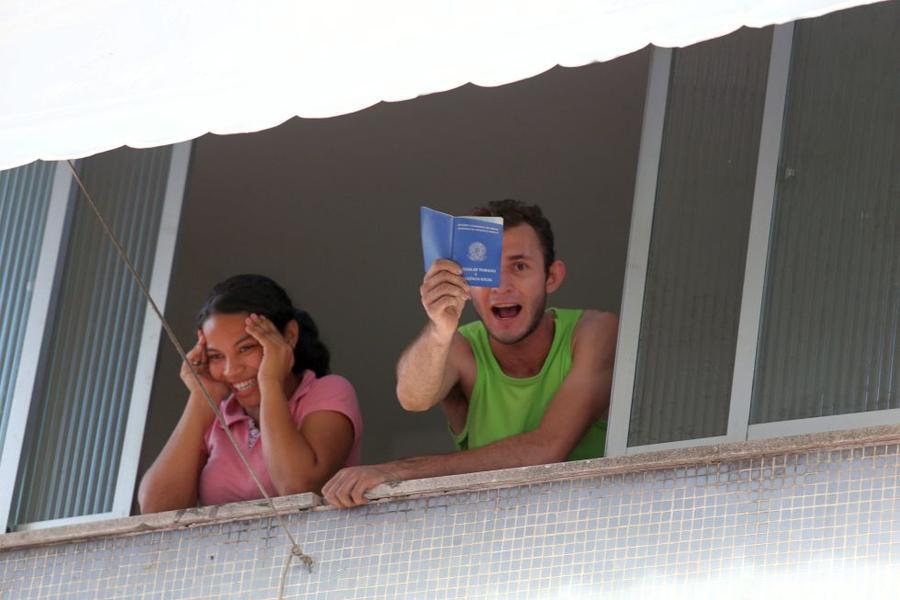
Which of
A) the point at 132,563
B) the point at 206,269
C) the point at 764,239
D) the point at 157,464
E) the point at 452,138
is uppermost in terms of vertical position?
the point at 452,138

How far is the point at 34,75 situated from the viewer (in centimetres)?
350

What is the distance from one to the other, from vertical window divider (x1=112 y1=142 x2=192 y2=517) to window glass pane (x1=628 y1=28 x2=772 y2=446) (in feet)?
5.56

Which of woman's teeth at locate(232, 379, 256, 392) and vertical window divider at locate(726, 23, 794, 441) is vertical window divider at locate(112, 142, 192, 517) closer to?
woman's teeth at locate(232, 379, 256, 392)

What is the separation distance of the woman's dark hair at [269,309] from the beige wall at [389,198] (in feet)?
7.84

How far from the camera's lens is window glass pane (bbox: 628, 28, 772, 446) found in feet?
14.9

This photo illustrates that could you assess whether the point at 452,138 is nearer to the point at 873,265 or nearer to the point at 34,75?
the point at 873,265

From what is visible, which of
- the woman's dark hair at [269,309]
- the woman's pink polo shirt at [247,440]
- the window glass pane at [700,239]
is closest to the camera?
the window glass pane at [700,239]

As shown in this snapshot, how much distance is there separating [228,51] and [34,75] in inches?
18.1

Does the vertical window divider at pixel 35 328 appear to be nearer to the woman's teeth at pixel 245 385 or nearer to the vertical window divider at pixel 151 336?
the vertical window divider at pixel 151 336

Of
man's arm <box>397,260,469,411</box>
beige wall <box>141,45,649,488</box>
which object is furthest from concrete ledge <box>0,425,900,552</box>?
beige wall <box>141,45,649,488</box>

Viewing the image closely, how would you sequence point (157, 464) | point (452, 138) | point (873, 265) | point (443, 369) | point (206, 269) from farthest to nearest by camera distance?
point (206, 269), point (452, 138), point (157, 464), point (443, 369), point (873, 265)

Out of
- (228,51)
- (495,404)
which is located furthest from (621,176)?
(228,51)

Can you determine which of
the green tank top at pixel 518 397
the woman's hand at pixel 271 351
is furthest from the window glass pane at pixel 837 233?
the woman's hand at pixel 271 351

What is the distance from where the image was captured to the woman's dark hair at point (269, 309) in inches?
214
